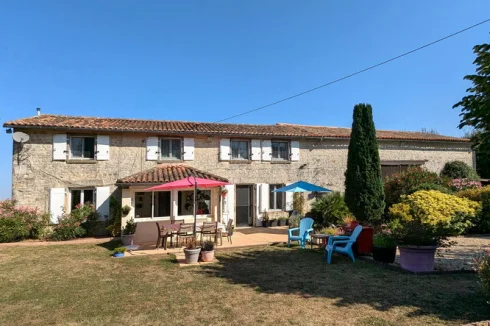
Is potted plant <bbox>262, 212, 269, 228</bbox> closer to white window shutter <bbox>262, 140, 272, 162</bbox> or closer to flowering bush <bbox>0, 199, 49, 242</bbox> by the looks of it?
white window shutter <bbox>262, 140, 272, 162</bbox>

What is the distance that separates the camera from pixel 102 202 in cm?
1340

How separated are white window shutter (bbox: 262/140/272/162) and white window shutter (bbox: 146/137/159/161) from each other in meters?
5.65

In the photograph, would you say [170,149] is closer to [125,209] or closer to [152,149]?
[152,149]

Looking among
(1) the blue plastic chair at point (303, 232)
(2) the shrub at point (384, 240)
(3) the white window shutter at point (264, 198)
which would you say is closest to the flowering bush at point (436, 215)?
(2) the shrub at point (384, 240)

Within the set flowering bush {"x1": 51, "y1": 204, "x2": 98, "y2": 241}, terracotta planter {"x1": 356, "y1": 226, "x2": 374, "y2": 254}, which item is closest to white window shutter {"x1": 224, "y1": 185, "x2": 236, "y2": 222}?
flowering bush {"x1": 51, "y1": 204, "x2": 98, "y2": 241}

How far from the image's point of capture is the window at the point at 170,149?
14.9 m

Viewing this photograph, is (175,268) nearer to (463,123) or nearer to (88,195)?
(463,123)

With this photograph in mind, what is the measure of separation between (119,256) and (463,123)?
375 inches

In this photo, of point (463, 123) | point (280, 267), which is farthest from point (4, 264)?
point (463, 123)

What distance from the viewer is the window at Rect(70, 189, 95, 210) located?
1342 cm

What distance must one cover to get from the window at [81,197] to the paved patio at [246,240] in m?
4.08

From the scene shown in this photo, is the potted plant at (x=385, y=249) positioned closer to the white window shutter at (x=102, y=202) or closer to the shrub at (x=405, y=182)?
the shrub at (x=405, y=182)

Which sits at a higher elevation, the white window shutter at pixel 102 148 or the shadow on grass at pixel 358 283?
the white window shutter at pixel 102 148

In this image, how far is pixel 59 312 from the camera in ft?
16.4
